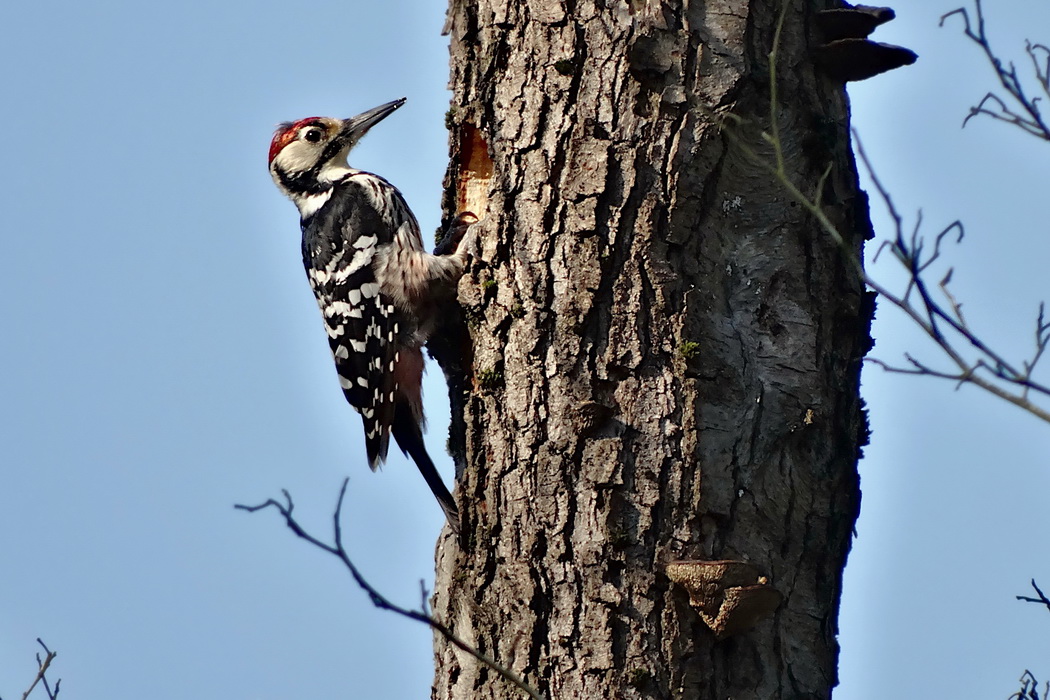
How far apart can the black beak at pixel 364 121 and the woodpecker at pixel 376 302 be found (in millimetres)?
287

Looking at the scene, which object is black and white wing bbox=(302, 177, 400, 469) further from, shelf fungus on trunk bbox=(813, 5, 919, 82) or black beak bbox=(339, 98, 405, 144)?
shelf fungus on trunk bbox=(813, 5, 919, 82)

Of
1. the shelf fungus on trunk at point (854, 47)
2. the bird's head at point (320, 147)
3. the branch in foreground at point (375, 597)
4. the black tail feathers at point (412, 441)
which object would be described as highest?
the bird's head at point (320, 147)

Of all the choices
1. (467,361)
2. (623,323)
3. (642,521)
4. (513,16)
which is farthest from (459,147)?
(642,521)

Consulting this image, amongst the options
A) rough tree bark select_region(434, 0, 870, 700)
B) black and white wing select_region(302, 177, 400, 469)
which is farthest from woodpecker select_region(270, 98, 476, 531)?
rough tree bark select_region(434, 0, 870, 700)

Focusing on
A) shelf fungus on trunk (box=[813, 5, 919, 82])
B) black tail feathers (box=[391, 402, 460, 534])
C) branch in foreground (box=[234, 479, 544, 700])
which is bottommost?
branch in foreground (box=[234, 479, 544, 700])

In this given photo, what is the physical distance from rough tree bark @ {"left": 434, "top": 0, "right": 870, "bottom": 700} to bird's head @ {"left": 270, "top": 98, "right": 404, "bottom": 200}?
202 centimetres

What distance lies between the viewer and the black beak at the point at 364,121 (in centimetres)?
541

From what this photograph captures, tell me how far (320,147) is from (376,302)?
115 cm

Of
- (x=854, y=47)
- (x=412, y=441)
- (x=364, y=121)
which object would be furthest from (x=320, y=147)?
(x=854, y=47)

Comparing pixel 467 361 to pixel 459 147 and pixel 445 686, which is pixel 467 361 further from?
pixel 445 686

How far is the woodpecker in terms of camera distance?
176 inches

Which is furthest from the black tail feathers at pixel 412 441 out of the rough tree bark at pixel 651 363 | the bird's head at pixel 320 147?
the bird's head at pixel 320 147

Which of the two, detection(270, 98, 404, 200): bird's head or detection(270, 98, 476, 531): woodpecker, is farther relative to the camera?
detection(270, 98, 404, 200): bird's head

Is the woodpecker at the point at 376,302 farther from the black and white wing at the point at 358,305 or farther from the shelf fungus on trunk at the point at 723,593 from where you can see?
the shelf fungus on trunk at the point at 723,593
